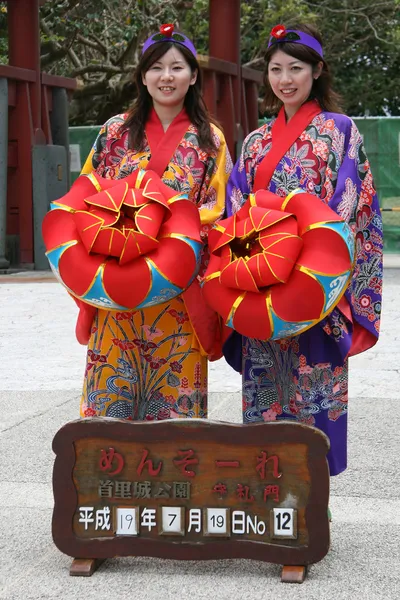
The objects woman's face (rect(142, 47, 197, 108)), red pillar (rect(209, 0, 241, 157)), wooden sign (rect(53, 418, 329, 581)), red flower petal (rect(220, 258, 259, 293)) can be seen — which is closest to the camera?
red flower petal (rect(220, 258, 259, 293))

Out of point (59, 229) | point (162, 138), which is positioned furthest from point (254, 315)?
point (162, 138)

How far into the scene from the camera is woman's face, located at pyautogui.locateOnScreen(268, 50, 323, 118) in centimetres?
344

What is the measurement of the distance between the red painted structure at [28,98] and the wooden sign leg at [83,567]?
357 inches

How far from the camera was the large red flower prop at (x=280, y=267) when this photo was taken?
3039mm

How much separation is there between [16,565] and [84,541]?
0.27 metres

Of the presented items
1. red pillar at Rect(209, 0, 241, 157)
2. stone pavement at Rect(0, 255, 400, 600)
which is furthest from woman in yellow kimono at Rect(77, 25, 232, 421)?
red pillar at Rect(209, 0, 241, 157)

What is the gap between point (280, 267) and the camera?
3.02 meters

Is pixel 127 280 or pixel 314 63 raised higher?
pixel 314 63

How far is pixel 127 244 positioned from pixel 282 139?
2.25 feet

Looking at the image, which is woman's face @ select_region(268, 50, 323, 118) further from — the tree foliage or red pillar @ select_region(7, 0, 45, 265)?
the tree foliage

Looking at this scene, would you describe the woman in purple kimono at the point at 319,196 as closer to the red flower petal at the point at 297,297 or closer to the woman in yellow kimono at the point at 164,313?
the woman in yellow kimono at the point at 164,313

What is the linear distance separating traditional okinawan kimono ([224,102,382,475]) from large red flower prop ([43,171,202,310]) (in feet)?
1.00

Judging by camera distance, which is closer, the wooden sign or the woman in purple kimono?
the wooden sign

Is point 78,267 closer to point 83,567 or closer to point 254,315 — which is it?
point 254,315
